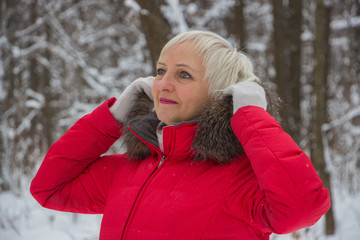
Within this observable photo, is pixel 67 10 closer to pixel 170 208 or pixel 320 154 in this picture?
pixel 320 154

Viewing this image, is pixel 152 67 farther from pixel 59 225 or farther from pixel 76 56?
pixel 59 225

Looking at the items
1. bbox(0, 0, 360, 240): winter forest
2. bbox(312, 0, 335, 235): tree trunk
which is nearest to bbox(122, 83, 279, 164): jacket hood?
bbox(0, 0, 360, 240): winter forest

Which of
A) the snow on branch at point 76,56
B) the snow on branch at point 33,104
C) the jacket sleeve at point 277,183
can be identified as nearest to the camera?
the jacket sleeve at point 277,183

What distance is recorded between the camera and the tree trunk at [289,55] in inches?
217

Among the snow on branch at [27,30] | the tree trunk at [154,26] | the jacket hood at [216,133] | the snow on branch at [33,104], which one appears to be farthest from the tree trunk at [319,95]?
the snow on branch at [33,104]

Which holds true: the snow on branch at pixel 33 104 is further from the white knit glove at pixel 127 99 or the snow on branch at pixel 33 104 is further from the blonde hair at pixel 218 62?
the blonde hair at pixel 218 62

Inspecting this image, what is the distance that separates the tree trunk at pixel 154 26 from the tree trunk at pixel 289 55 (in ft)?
8.72

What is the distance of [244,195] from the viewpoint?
1.40m

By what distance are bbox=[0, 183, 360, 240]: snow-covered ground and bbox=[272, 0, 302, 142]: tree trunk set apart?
159 centimetres

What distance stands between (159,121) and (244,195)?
2.05ft

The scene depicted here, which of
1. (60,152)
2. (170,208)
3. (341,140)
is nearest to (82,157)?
(60,152)

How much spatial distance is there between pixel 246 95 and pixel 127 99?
74cm

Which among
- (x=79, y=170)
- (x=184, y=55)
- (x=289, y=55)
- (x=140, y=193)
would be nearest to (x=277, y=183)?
(x=140, y=193)

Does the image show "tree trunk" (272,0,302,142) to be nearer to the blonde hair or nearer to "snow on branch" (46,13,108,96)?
"snow on branch" (46,13,108,96)
